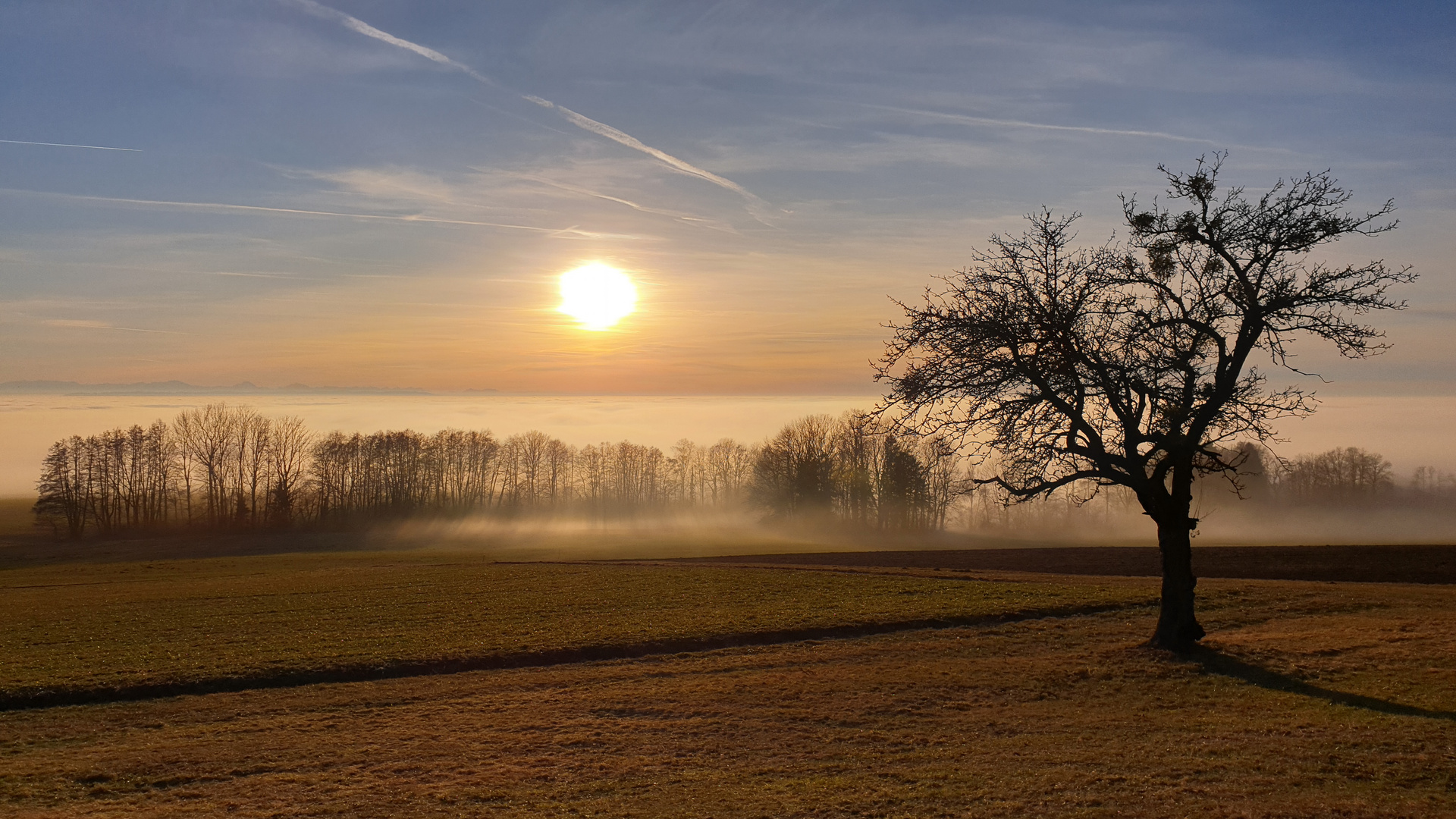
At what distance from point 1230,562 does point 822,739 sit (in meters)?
37.3

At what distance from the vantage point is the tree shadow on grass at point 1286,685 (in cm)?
1374

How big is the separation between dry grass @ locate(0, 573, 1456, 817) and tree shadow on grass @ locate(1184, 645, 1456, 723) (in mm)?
84

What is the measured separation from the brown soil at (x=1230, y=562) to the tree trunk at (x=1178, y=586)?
2092cm

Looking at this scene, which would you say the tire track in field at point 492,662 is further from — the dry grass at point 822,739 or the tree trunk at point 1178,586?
the tree trunk at point 1178,586

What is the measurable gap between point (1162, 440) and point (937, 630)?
9521mm

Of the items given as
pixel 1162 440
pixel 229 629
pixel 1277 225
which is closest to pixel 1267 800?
pixel 1162 440

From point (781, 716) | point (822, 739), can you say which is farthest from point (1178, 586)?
point (822, 739)

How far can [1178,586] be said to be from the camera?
1977cm

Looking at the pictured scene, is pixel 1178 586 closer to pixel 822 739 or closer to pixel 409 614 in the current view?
pixel 822 739

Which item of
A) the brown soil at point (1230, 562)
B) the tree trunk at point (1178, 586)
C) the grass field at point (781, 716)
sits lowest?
the brown soil at point (1230, 562)

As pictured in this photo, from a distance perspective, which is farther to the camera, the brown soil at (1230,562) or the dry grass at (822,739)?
the brown soil at (1230,562)

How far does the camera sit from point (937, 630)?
82.4ft

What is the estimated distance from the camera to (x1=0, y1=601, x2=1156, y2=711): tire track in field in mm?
19938

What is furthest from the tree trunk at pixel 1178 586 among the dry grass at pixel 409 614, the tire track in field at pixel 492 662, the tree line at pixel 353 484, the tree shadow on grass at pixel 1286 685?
the tree line at pixel 353 484
